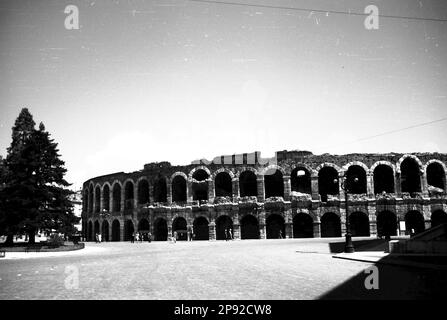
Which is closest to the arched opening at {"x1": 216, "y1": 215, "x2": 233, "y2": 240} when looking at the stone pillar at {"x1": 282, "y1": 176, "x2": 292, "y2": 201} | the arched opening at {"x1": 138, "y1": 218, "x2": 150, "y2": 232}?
the stone pillar at {"x1": 282, "y1": 176, "x2": 292, "y2": 201}

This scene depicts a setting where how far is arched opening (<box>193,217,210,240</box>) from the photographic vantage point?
4147cm

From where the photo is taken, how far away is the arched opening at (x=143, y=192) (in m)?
42.0

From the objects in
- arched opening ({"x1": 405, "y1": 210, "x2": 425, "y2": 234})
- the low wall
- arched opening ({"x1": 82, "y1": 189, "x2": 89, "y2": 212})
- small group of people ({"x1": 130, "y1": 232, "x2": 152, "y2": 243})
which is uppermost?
arched opening ({"x1": 82, "y1": 189, "x2": 89, "y2": 212})

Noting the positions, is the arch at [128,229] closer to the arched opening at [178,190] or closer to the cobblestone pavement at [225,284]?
the arched opening at [178,190]

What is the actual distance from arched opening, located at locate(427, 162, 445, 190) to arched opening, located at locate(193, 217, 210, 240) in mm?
24901

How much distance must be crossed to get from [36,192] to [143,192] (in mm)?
16458

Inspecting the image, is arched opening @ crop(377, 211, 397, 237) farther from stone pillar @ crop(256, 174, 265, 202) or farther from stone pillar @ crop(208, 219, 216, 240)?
stone pillar @ crop(208, 219, 216, 240)

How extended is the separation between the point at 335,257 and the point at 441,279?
6.90 m

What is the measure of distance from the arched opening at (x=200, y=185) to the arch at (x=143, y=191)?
18.7 feet

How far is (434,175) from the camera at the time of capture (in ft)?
129

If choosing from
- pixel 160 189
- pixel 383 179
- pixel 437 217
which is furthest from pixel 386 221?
pixel 160 189

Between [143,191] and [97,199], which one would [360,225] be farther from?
→ [97,199]

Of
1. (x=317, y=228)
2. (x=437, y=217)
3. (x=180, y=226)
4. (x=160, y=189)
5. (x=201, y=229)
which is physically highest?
(x=160, y=189)

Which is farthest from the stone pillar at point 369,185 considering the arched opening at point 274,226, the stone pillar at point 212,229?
the stone pillar at point 212,229
